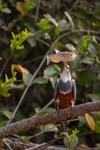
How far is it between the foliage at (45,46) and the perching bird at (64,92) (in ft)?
1.30

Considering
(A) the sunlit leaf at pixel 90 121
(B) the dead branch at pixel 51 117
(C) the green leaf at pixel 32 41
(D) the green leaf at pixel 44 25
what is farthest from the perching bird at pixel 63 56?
(C) the green leaf at pixel 32 41

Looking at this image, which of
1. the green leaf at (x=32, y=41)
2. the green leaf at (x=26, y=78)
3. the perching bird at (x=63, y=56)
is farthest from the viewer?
the green leaf at (x=32, y=41)

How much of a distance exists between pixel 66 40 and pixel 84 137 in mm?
669

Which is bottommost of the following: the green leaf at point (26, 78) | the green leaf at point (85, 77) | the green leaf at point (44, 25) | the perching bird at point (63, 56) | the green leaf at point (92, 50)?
the green leaf at point (85, 77)

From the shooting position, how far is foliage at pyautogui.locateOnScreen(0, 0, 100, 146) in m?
2.60

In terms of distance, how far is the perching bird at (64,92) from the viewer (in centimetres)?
203

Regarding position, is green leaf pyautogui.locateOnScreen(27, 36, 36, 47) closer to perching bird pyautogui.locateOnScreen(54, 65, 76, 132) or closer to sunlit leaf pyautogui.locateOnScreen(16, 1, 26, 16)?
sunlit leaf pyautogui.locateOnScreen(16, 1, 26, 16)

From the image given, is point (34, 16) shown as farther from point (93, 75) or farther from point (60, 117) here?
point (60, 117)

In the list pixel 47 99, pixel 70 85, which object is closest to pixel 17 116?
pixel 47 99

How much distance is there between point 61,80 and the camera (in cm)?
204

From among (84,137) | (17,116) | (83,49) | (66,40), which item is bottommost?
(84,137)

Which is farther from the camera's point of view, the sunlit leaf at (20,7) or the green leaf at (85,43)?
the sunlit leaf at (20,7)

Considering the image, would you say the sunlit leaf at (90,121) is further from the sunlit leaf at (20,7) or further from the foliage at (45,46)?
the sunlit leaf at (20,7)

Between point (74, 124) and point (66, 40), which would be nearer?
point (74, 124)
